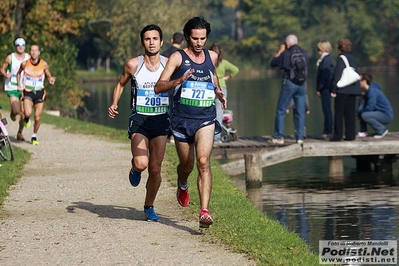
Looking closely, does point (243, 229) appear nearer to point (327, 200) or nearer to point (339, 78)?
point (327, 200)

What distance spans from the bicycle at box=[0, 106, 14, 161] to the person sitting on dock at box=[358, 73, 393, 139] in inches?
288

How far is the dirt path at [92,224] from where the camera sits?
947 cm

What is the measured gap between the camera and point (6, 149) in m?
16.4

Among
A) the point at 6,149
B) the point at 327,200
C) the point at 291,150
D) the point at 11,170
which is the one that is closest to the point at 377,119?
the point at 291,150

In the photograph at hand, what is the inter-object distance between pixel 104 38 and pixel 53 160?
27.0 m

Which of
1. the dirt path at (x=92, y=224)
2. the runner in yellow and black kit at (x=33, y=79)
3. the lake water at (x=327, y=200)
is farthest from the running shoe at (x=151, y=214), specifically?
the runner in yellow and black kit at (x=33, y=79)

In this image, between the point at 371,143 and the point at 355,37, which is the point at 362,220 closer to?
the point at 371,143

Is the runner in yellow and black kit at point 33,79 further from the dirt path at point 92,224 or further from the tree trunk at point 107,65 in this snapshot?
the tree trunk at point 107,65

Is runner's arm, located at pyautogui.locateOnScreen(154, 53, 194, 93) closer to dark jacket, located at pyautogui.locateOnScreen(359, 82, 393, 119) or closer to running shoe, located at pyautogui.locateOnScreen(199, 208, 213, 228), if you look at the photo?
running shoe, located at pyautogui.locateOnScreen(199, 208, 213, 228)

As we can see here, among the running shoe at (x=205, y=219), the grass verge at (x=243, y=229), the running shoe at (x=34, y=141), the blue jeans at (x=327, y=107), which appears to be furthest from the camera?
the blue jeans at (x=327, y=107)

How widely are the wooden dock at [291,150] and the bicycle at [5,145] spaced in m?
3.88

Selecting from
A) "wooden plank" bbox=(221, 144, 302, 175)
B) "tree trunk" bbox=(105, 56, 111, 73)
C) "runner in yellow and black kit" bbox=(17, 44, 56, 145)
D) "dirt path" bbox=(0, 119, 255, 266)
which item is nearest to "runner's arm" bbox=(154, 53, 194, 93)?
"dirt path" bbox=(0, 119, 255, 266)

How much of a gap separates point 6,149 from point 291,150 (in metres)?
4.97

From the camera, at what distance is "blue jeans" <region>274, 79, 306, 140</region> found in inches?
749
